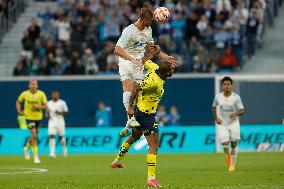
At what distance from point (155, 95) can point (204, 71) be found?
22103 millimetres

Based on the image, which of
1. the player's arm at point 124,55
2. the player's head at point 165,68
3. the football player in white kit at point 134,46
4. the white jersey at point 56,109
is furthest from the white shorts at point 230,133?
the white jersey at point 56,109

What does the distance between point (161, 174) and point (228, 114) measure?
11.9ft

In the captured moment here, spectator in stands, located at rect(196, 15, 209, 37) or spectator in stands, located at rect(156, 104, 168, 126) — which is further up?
spectator in stands, located at rect(196, 15, 209, 37)

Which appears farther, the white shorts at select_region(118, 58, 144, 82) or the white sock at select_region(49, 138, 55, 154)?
the white sock at select_region(49, 138, 55, 154)

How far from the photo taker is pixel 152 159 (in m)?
18.7

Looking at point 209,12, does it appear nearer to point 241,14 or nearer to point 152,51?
point 241,14

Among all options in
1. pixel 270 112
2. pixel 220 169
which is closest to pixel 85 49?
pixel 270 112

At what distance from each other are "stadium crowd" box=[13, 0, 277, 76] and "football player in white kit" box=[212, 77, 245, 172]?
13.9m

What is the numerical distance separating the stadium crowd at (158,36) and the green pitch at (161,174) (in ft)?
31.5

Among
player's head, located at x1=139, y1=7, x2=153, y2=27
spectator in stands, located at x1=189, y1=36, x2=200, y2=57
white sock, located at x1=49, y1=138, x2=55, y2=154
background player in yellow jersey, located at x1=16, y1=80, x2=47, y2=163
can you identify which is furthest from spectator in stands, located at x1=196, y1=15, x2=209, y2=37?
player's head, located at x1=139, y1=7, x2=153, y2=27

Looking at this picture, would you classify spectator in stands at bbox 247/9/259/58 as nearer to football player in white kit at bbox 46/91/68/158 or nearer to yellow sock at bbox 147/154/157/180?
football player in white kit at bbox 46/91/68/158

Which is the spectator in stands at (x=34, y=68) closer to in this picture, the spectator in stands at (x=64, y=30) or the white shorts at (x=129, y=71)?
the spectator in stands at (x=64, y=30)

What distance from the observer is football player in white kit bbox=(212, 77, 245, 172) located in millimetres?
25812

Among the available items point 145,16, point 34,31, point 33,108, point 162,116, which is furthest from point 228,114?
point 34,31
